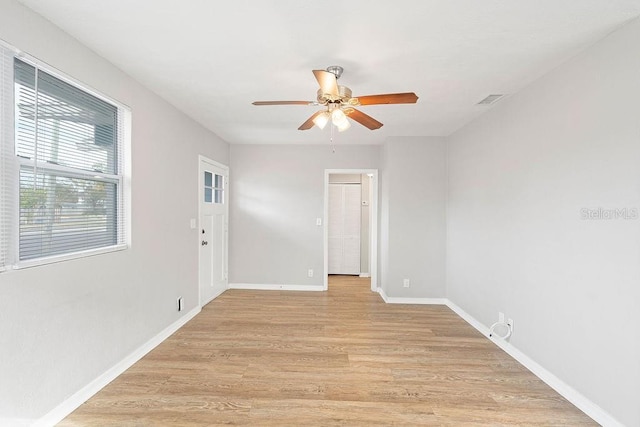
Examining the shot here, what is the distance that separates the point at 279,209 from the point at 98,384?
321cm

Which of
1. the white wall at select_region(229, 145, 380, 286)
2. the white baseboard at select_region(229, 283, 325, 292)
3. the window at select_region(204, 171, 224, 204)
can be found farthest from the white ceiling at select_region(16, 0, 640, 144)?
the white baseboard at select_region(229, 283, 325, 292)

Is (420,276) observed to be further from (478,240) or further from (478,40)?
(478,40)

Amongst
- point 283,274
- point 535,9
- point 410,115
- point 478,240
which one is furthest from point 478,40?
point 283,274

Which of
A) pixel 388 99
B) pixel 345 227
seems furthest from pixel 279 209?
pixel 388 99

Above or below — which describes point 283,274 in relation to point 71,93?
below

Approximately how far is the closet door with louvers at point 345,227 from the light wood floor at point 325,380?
2617 millimetres

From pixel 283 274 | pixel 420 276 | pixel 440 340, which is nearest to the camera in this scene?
pixel 440 340

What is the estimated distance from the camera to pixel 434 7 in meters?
1.61

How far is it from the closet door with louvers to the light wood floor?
8.59 ft

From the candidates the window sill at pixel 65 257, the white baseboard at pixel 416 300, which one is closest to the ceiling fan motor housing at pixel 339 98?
the window sill at pixel 65 257

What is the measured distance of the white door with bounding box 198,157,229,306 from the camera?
13.2 ft

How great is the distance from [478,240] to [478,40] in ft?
7.17

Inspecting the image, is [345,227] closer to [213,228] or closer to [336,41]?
[213,228]

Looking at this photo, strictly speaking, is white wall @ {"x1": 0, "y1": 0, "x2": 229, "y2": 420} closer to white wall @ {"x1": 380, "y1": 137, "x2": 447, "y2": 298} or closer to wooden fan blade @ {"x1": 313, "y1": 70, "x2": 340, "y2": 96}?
wooden fan blade @ {"x1": 313, "y1": 70, "x2": 340, "y2": 96}
